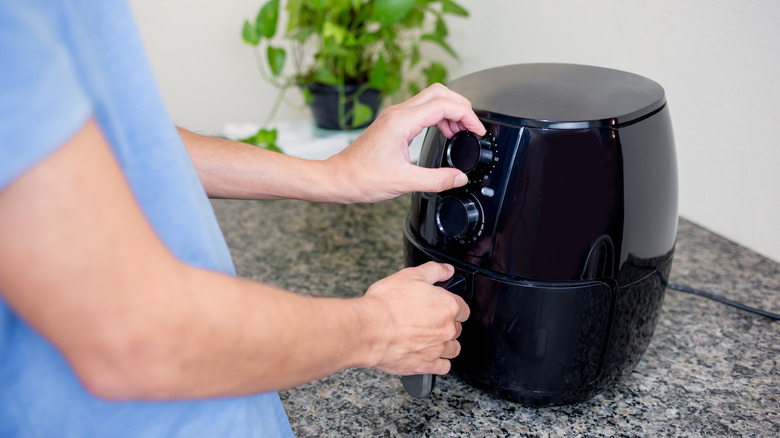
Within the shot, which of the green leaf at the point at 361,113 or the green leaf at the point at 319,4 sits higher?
the green leaf at the point at 319,4

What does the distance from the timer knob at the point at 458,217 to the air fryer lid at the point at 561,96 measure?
2.9 inches

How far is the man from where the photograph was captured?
0.85ft

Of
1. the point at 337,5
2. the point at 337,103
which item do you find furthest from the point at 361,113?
the point at 337,5

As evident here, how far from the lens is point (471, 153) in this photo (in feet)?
1.71

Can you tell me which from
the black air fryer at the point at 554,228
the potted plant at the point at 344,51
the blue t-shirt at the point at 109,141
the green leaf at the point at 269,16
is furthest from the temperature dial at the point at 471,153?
the green leaf at the point at 269,16

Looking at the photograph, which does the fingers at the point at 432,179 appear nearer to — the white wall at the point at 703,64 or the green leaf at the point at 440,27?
the white wall at the point at 703,64

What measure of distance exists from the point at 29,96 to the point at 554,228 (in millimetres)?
380

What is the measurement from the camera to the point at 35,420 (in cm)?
37

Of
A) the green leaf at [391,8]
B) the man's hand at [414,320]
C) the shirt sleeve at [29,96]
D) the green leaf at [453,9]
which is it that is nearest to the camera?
the shirt sleeve at [29,96]

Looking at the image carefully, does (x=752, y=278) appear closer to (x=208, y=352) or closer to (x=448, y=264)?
(x=448, y=264)

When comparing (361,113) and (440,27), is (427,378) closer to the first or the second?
(361,113)

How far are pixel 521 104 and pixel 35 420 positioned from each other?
42 centimetres

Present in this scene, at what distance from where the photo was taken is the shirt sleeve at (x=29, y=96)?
250 millimetres

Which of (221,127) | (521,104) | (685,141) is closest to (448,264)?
(521,104)
